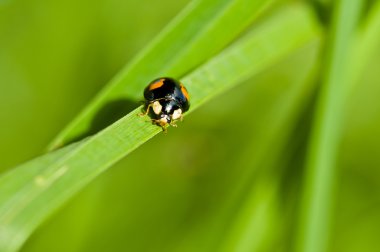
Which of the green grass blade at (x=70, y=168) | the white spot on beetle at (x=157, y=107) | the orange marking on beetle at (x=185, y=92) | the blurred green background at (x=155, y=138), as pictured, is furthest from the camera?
the blurred green background at (x=155, y=138)

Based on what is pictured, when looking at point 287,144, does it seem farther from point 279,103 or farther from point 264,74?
point 264,74

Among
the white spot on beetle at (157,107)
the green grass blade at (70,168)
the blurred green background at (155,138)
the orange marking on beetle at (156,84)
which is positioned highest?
the blurred green background at (155,138)

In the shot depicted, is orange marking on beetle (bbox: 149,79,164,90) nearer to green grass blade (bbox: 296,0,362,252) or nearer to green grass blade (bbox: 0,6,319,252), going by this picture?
green grass blade (bbox: 0,6,319,252)

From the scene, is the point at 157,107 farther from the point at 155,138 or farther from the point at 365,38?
the point at 155,138

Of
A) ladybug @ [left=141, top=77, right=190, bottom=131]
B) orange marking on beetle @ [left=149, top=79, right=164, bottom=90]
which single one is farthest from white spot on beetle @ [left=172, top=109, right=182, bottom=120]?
→ orange marking on beetle @ [left=149, top=79, right=164, bottom=90]

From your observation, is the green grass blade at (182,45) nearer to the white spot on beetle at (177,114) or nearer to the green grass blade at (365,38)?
the white spot on beetle at (177,114)

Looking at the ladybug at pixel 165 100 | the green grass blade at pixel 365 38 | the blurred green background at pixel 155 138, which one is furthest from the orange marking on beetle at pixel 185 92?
the blurred green background at pixel 155 138
